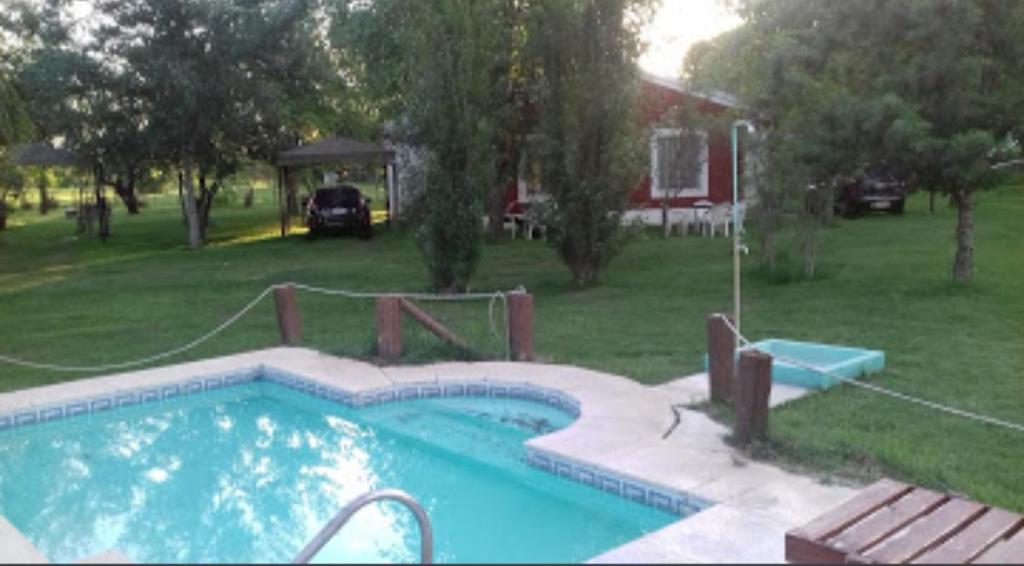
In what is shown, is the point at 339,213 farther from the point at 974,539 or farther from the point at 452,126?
the point at 974,539

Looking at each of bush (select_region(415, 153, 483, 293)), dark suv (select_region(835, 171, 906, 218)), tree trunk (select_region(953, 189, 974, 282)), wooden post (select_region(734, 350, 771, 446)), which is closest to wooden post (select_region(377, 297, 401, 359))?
bush (select_region(415, 153, 483, 293))

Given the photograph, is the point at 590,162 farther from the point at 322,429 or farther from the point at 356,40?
the point at 356,40

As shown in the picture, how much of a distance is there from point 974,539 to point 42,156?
28363 millimetres

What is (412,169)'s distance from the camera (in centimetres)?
1314

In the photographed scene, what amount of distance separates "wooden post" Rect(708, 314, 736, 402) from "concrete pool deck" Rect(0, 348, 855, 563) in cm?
32

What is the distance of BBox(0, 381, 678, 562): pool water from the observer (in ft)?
17.4

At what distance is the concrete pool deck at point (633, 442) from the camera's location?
4.56m

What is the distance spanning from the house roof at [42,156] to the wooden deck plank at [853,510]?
80.6 feet

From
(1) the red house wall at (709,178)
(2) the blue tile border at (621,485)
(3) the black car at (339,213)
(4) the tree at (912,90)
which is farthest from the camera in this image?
(3) the black car at (339,213)

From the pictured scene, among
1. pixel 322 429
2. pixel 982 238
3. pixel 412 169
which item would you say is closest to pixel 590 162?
pixel 412 169

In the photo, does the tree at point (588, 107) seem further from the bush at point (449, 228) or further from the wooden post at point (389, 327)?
the wooden post at point (389, 327)

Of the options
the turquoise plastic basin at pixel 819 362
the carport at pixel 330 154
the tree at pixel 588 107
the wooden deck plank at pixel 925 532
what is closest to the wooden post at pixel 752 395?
the turquoise plastic basin at pixel 819 362

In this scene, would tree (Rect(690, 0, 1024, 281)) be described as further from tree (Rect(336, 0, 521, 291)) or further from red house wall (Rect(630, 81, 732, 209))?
red house wall (Rect(630, 81, 732, 209))

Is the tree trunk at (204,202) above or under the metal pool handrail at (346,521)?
above
